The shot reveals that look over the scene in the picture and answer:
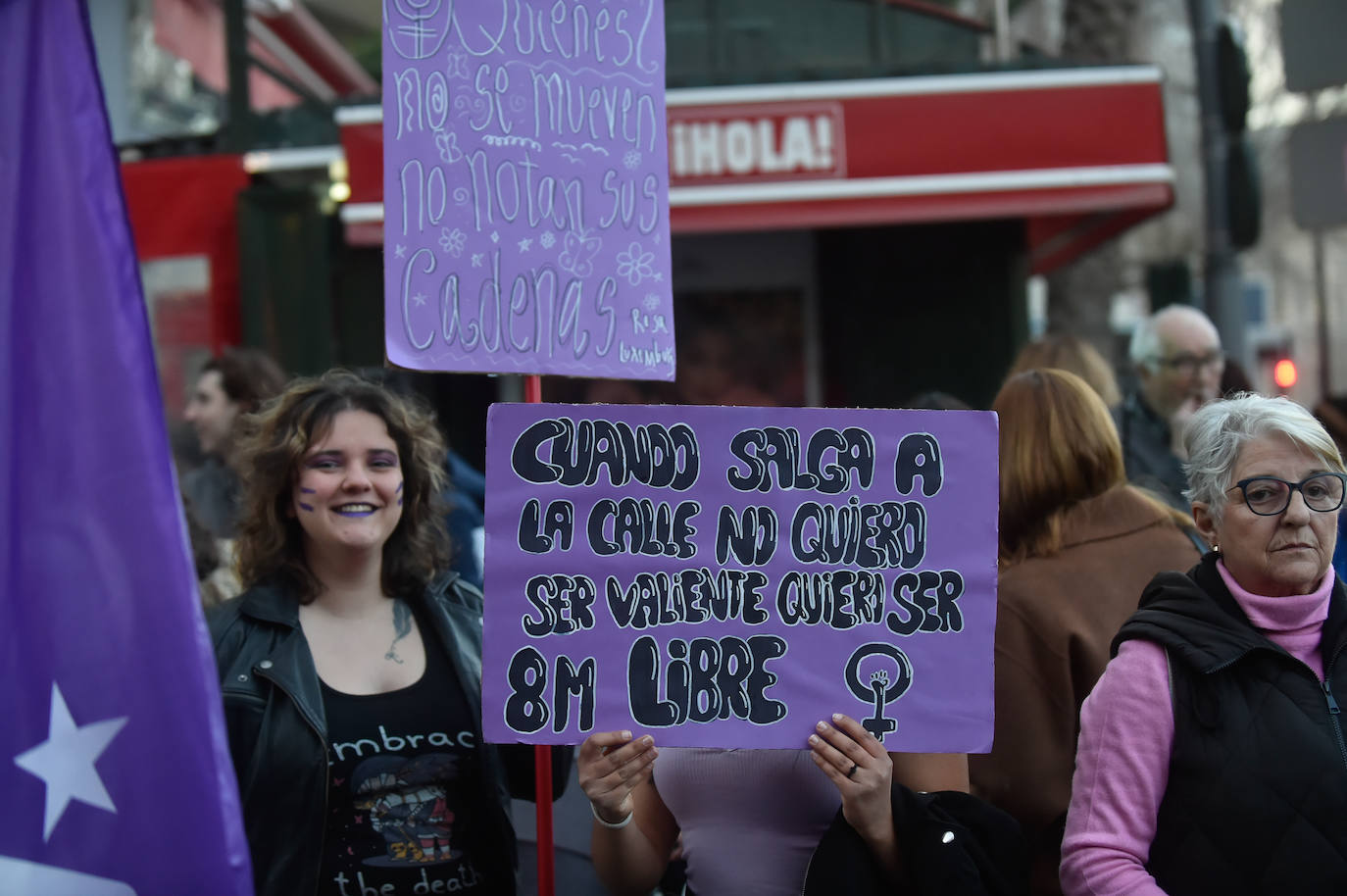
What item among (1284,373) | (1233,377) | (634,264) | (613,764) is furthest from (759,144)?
(1284,373)

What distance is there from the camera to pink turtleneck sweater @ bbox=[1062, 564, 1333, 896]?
236 cm

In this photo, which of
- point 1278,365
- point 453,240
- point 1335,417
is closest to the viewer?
point 453,240

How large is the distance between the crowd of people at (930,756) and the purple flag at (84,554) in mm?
579

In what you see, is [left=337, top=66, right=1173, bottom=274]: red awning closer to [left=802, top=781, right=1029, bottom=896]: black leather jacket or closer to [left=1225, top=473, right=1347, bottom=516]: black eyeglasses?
[left=1225, top=473, right=1347, bottom=516]: black eyeglasses

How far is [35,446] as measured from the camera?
7.14 ft

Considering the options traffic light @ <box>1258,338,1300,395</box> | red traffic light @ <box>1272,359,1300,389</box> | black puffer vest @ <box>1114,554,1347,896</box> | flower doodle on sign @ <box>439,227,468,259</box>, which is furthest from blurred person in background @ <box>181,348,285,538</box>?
red traffic light @ <box>1272,359,1300,389</box>

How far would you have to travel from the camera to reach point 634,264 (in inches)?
117

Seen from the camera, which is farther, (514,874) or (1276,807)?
(514,874)

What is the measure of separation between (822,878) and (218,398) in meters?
3.37

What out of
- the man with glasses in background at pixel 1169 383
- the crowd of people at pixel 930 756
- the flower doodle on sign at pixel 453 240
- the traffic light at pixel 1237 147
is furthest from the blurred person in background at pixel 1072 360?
the flower doodle on sign at pixel 453 240

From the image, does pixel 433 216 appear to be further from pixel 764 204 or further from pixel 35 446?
pixel 764 204

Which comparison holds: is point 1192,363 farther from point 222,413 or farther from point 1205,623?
point 222,413

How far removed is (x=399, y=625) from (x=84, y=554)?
0.91 m

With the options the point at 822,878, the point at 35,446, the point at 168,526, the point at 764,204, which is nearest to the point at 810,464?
the point at 822,878
